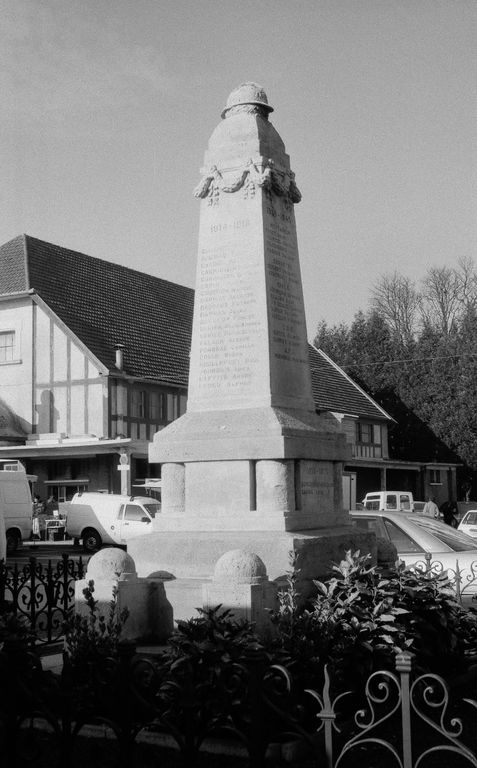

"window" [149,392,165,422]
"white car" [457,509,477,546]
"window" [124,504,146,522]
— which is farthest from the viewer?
"window" [149,392,165,422]

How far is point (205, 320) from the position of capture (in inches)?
382

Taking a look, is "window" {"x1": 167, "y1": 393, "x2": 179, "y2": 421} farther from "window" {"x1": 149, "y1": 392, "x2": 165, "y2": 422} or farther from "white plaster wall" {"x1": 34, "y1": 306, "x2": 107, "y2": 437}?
"white plaster wall" {"x1": 34, "y1": 306, "x2": 107, "y2": 437}

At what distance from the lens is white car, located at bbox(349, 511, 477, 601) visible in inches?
491

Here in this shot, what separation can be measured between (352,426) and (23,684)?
45093mm

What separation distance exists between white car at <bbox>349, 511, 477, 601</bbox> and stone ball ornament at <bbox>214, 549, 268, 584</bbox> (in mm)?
5434

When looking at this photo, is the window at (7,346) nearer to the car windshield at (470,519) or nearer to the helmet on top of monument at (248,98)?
the car windshield at (470,519)

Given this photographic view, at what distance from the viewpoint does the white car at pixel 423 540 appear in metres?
12.5

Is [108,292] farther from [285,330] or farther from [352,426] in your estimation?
[285,330]

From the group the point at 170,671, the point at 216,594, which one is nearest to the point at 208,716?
the point at 170,671

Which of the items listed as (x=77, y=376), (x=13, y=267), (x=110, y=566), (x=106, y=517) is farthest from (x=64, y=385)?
(x=110, y=566)


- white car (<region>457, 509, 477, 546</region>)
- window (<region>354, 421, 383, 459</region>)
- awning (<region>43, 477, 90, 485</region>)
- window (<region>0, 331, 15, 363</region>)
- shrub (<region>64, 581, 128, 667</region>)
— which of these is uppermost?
window (<region>0, 331, 15, 363</region>)

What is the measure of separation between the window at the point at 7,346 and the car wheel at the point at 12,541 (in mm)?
10918

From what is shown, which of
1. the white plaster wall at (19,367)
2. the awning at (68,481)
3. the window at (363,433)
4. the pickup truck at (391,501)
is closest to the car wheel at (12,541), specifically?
the awning at (68,481)

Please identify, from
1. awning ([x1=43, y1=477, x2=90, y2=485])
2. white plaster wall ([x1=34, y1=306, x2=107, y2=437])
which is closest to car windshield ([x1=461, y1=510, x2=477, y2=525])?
white plaster wall ([x1=34, y1=306, x2=107, y2=437])
